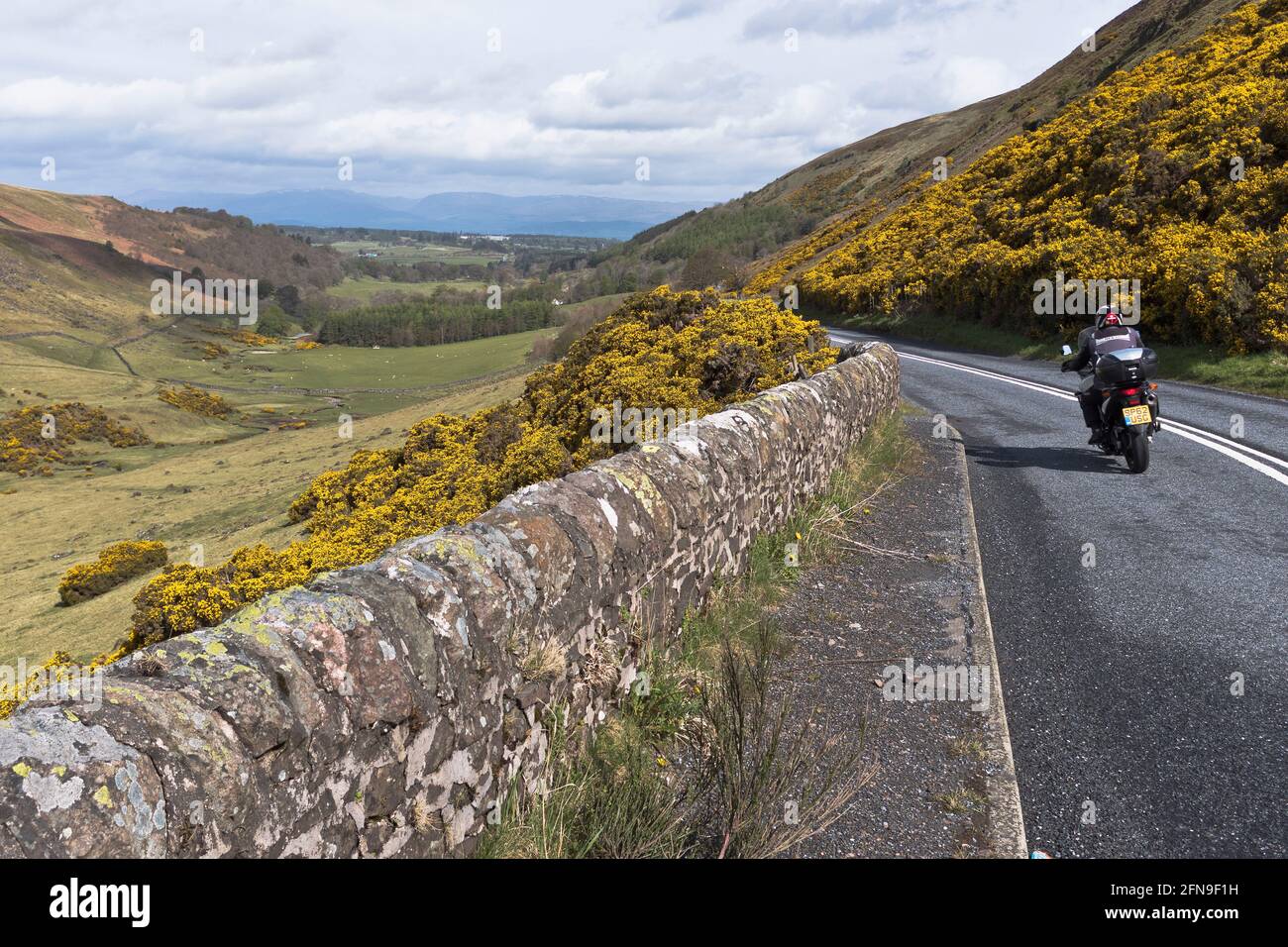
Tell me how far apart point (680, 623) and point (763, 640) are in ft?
5.32

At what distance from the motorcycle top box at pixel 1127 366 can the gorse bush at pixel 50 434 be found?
82667 mm

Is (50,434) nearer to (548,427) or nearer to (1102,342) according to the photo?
(548,427)

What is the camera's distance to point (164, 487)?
183 ft

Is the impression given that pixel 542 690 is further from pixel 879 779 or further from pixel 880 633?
pixel 880 633

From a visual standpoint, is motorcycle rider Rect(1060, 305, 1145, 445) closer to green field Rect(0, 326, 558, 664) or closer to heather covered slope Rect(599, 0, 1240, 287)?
green field Rect(0, 326, 558, 664)

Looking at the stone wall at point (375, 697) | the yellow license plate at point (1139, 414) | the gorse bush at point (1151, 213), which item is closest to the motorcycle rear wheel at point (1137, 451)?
the yellow license plate at point (1139, 414)

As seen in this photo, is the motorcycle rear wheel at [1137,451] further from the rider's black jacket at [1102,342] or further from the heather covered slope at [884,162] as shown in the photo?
the heather covered slope at [884,162]

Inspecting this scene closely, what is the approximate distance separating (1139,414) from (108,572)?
111ft

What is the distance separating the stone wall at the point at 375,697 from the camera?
1999 millimetres

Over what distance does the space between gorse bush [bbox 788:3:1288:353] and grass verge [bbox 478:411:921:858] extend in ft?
55.4

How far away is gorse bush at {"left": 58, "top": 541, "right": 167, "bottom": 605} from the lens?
99.1 feet

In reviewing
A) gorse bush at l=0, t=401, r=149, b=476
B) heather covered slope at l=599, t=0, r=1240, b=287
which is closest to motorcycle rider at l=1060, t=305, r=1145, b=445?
heather covered slope at l=599, t=0, r=1240, b=287

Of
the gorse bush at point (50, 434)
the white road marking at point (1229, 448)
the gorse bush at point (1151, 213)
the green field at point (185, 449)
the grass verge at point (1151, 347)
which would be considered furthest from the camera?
the gorse bush at point (50, 434)
